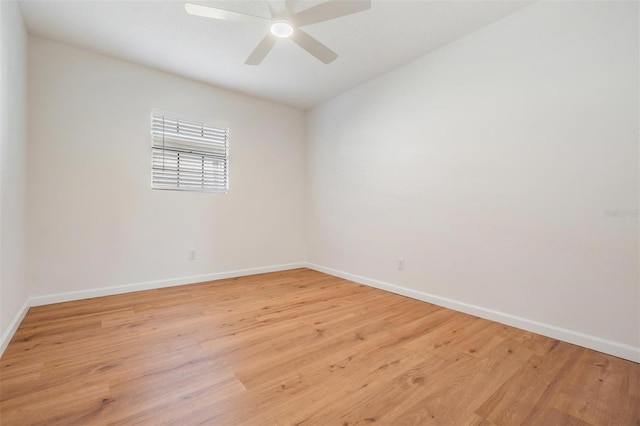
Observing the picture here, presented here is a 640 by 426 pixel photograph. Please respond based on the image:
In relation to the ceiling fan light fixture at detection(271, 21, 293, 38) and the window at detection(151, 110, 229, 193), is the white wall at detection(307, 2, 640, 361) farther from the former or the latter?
the window at detection(151, 110, 229, 193)

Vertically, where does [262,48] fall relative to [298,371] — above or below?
above

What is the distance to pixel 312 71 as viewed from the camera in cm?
325

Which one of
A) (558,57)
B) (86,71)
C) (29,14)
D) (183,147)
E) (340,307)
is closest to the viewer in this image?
(558,57)

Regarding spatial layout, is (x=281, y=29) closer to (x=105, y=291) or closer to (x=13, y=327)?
(x=13, y=327)

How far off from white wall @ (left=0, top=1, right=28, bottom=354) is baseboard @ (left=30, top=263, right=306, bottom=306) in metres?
0.21

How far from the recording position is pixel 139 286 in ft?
10.3

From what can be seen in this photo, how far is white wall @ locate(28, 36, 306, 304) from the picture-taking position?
106 inches

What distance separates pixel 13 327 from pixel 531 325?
3851 mm

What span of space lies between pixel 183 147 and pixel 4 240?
1909mm

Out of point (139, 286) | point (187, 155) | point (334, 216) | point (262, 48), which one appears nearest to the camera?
point (262, 48)

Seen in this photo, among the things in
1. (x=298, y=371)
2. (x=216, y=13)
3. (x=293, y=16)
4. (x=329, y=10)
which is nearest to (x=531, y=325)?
(x=298, y=371)

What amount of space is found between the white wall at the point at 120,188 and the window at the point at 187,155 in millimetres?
92

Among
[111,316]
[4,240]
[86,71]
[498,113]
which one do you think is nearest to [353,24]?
[498,113]

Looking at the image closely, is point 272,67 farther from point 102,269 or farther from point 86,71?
point 102,269
